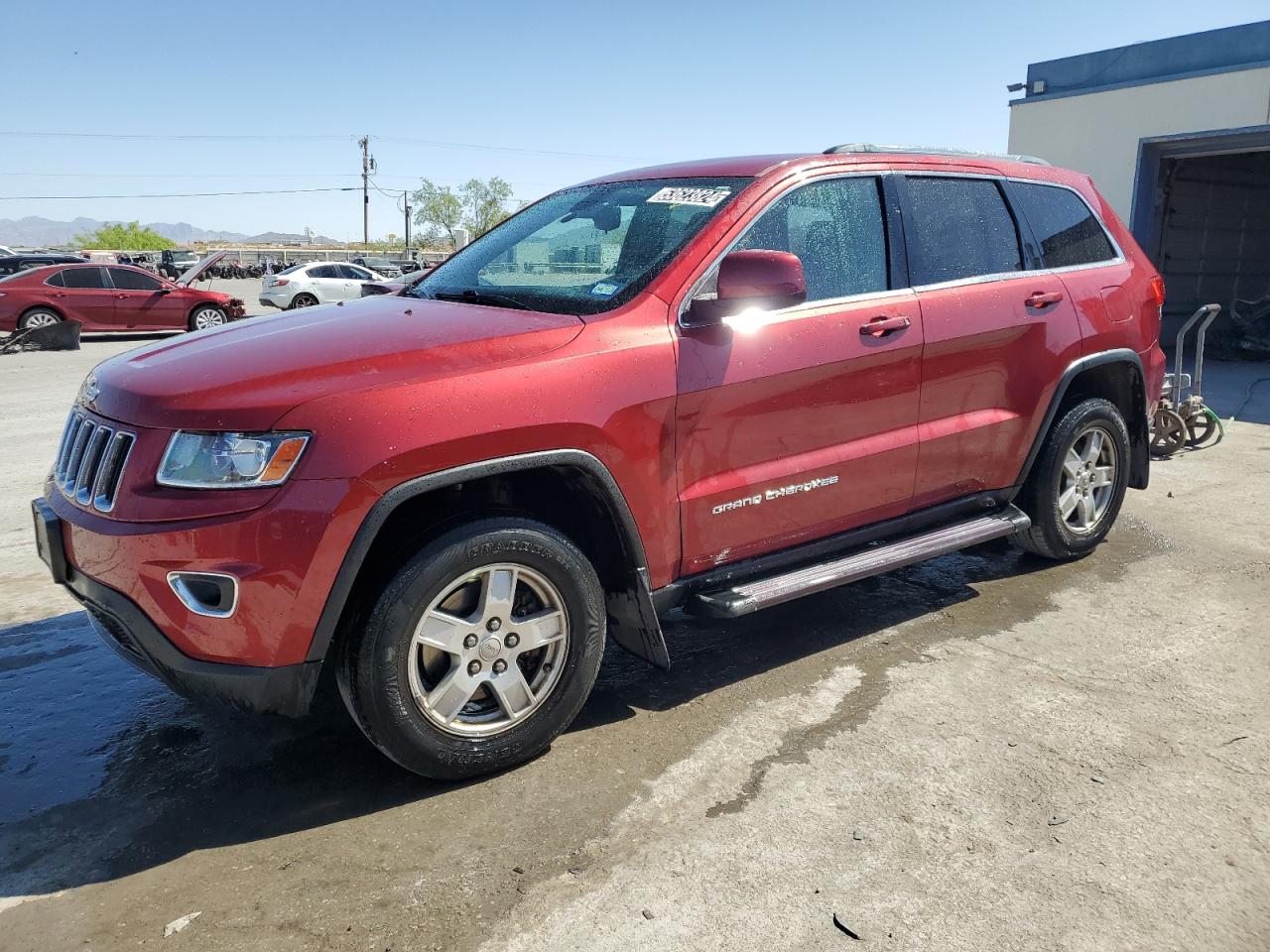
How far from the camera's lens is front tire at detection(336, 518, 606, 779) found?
9.21 feet

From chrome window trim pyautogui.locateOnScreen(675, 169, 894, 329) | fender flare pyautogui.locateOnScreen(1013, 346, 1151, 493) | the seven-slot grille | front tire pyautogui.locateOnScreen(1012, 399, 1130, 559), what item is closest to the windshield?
chrome window trim pyautogui.locateOnScreen(675, 169, 894, 329)

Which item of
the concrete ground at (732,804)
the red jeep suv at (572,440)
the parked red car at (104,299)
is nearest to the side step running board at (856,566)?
the red jeep suv at (572,440)

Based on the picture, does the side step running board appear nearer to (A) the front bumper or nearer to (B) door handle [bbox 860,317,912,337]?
(B) door handle [bbox 860,317,912,337]

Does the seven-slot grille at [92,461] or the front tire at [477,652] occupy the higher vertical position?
the seven-slot grille at [92,461]

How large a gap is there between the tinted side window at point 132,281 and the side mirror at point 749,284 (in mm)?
17302

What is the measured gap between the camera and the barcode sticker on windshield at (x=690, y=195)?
3.66 m

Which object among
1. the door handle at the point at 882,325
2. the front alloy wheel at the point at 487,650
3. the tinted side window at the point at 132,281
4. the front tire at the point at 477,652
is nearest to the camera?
the front tire at the point at 477,652

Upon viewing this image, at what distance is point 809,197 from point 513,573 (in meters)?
1.90

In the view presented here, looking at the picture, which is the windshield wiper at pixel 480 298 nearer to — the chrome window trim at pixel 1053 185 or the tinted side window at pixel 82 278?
the chrome window trim at pixel 1053 185

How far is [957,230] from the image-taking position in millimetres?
4297

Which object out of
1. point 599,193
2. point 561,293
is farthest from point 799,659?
point 599,193

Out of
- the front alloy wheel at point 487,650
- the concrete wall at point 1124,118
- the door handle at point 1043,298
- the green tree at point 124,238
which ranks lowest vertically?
the front alloy wheel at point 487,650

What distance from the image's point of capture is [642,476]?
322cm

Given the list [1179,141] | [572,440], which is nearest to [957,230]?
[572,440]
